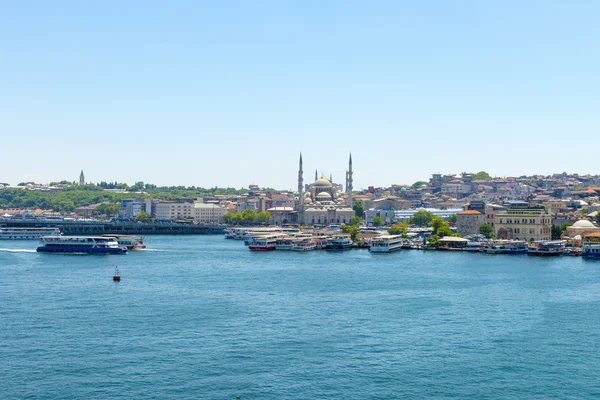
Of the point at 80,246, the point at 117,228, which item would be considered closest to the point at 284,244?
the point at 80,246

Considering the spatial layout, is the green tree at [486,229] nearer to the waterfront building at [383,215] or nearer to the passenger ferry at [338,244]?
the passenger ferry at [338,244]

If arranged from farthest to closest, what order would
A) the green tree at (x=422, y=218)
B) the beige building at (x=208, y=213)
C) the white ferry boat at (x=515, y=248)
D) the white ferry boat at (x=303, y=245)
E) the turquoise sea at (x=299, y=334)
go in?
1. the beige building at (x=208, y=213)
2. the green tree at (x=422, y=218)
3. the white ferry boat at (x=303, y=245)
4. the white ferry boat at (x=515, y=248)
5. the turquoise sea at (x=299, y=334)

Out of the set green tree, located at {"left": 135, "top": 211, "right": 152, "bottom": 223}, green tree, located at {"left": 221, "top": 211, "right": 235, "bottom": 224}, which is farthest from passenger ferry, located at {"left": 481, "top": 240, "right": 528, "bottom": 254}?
green tree, located at {"left": 135, "top": 211, "right": 152, "bottom": 223}

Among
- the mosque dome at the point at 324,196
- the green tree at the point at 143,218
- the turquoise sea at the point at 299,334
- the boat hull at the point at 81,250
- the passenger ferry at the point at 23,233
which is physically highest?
the mosque dome at the point at 324,196

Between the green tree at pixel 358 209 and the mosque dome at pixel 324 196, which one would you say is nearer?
the green tree at pixel 358 209

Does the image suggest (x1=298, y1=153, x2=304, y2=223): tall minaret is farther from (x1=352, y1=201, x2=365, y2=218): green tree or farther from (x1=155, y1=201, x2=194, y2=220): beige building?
A: (x1=155, y1=201, x2=194, y2=220): beige building

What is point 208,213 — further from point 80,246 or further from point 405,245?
point 80,246

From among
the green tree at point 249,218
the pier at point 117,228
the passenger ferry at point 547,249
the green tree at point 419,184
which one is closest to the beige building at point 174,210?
the green tree at point 249,218
